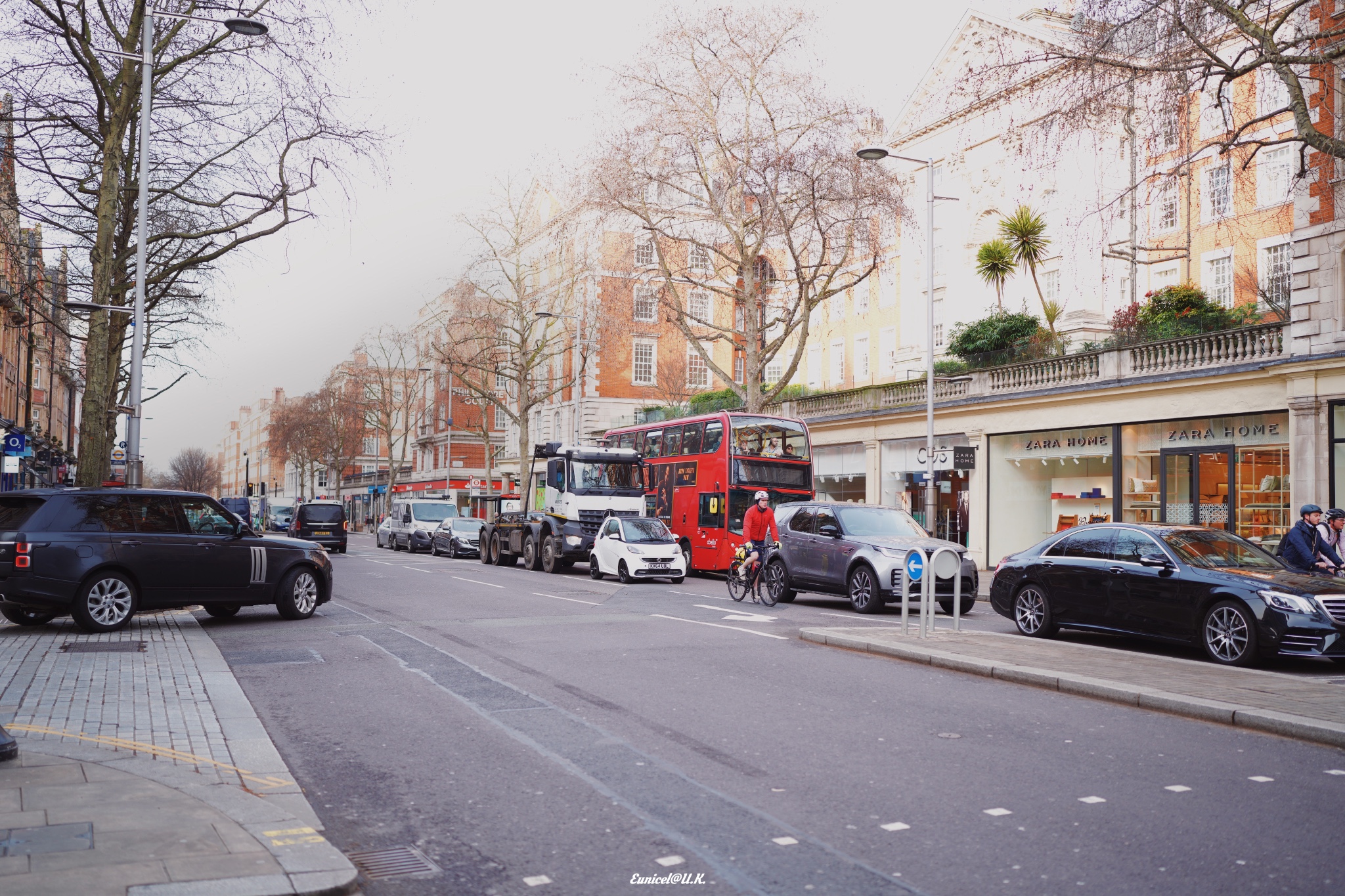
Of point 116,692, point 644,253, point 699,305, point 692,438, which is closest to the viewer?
point 116,692

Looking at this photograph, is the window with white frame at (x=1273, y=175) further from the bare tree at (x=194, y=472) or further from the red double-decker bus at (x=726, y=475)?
the bare tree at (x=194, y=472)

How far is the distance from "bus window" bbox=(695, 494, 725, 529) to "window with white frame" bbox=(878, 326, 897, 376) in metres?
23.1

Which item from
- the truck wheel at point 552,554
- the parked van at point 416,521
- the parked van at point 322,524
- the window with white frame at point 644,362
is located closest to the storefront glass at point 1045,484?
the truck wheel at point 552,554

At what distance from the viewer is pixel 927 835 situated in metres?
5.38

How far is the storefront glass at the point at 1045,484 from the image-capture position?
94.8 ft

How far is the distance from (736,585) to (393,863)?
15.0 metres

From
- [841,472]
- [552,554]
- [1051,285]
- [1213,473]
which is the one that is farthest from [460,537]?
[1213,473]

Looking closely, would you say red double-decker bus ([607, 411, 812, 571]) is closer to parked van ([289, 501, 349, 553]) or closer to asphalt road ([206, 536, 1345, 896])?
asphalt road ([206, 536, 1345, 896])

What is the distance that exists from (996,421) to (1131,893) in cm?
2826

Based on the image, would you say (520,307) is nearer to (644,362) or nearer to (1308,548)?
(644,362)

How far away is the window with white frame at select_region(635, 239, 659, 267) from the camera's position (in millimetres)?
36812

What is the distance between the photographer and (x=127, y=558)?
1349cm

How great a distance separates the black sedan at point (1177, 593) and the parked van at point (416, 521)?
34822 millimetres

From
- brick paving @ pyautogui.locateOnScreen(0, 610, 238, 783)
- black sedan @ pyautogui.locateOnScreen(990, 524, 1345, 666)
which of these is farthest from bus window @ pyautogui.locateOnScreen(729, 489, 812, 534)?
brick paving @ pyautogui.locateOnScreen(0, 610, 238, 783)
